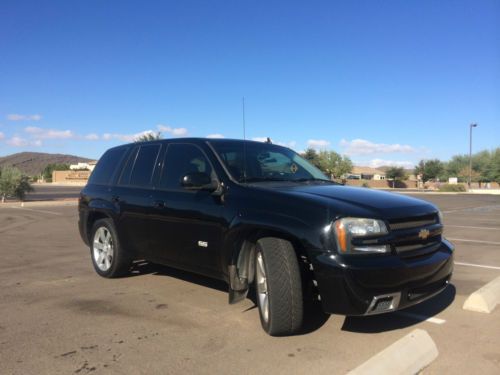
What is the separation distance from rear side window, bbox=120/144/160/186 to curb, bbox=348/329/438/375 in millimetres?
3461

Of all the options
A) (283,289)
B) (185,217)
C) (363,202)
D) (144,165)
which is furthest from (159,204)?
(363,202)

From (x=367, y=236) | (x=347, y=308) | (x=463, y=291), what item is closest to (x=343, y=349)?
(x=347, y=308)

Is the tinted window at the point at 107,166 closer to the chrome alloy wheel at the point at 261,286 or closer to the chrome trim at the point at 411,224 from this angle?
the chrome alloy wheel at the point at 261,286

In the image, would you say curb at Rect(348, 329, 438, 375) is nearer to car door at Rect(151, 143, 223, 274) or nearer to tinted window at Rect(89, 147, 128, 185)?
car door at Rect(151, 143, 223, 274)

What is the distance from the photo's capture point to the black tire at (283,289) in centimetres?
381

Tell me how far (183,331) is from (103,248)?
269 centimetres

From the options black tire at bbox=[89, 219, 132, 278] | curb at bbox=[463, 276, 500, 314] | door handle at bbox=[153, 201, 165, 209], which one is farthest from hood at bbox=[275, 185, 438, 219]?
black tire at bbox=[89, 219, 132, 278]

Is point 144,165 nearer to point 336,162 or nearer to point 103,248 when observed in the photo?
point 103,248

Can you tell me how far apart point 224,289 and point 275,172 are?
165 cm

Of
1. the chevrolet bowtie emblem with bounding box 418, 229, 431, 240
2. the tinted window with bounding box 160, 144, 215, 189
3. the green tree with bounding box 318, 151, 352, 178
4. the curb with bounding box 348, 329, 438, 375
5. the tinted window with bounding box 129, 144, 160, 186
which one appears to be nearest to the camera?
the curb with bounding box 348, 329, 438, 375

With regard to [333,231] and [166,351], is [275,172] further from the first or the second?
[166,351]

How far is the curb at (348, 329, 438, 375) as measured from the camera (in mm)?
3070

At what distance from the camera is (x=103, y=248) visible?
6461mm

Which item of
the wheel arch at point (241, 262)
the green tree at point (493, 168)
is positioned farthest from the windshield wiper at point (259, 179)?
the green tree at point (493, 168)
